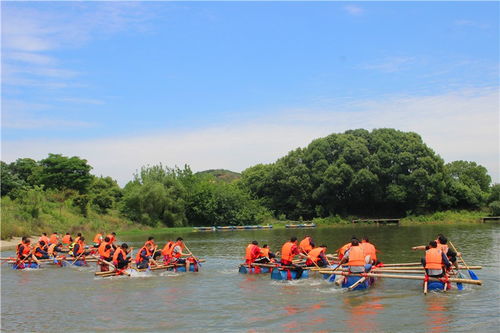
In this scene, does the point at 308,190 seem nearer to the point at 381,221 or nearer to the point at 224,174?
the point at 381,221

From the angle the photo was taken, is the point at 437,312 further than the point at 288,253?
No

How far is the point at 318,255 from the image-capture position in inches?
756

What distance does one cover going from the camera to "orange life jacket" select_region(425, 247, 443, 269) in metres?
14.9

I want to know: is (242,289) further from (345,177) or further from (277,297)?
(345,177)

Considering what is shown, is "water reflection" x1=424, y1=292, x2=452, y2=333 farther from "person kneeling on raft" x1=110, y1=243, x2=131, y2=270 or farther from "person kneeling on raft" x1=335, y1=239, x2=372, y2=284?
"person kneeling on raft" x1=110, y1=243, x2=131, y2=270

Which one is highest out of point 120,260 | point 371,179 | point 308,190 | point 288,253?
point 371,179

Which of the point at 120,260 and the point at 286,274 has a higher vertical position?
the point at 120,260

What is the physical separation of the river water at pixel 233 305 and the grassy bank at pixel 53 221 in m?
19.0

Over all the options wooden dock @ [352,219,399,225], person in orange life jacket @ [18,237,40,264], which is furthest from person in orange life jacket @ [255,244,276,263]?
wooden dock @ [352,219,399,225]

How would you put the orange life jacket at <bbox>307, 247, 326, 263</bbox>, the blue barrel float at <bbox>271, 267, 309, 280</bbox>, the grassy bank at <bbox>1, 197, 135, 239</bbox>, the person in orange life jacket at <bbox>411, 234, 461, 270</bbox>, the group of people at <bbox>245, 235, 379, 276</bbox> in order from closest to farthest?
the person in orange life jacket at <bbox>411, 234, 461, 270</bbox>, the group of people at <bbox>245, 235, 379, 276</bbox>, the blue barrel float at <bbox>271, 267, 309, 280</bbox>, the orange life jacket at <bbox>307, 247, 326, 263</bbox>, the grassy bank at <bbox>1, 197, 135, 239</bbox>

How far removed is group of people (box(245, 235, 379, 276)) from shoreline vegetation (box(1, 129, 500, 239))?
33773 mm

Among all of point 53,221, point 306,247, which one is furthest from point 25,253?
point 53,221

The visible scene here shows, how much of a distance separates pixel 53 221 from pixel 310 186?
3051 cm

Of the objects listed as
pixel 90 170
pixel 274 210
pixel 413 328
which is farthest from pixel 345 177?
pixel 413 328
